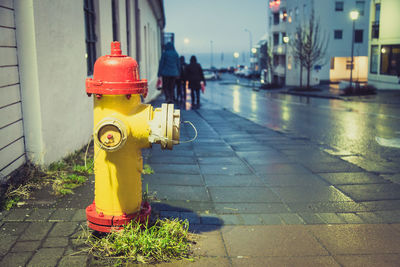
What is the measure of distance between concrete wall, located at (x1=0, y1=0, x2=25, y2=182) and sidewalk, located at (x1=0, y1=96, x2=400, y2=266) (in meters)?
0.73

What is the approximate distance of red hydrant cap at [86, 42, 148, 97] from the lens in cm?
306

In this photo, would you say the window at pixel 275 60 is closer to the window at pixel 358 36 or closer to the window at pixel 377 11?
the window at pixel 358 36

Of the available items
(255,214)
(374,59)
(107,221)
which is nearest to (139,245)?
(107,221)

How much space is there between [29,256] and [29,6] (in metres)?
2.95

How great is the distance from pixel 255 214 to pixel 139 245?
4.53 feet

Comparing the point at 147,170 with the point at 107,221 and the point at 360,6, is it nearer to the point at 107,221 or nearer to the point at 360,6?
the point at 107,221

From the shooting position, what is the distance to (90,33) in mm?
7746

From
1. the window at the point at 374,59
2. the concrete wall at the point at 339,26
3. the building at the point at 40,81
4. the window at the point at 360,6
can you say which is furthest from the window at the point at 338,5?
the building at the point at 40,81

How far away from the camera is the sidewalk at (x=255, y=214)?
3.16 metres

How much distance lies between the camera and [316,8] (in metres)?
49.9

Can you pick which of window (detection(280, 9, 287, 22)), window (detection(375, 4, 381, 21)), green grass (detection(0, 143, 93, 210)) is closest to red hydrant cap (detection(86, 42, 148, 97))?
green grass (detection(0, 143, 93, 210))

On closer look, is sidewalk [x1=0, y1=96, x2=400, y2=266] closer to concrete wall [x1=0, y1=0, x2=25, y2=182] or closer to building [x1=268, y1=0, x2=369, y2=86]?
concrete wall [x1=0, y1=0, x2=25, y2=182]

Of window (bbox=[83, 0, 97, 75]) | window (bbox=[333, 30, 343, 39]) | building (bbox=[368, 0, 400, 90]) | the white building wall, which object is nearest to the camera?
window (bbox=[83, 0, 97, 75])

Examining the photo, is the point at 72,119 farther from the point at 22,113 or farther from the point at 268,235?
the point at 268,235
